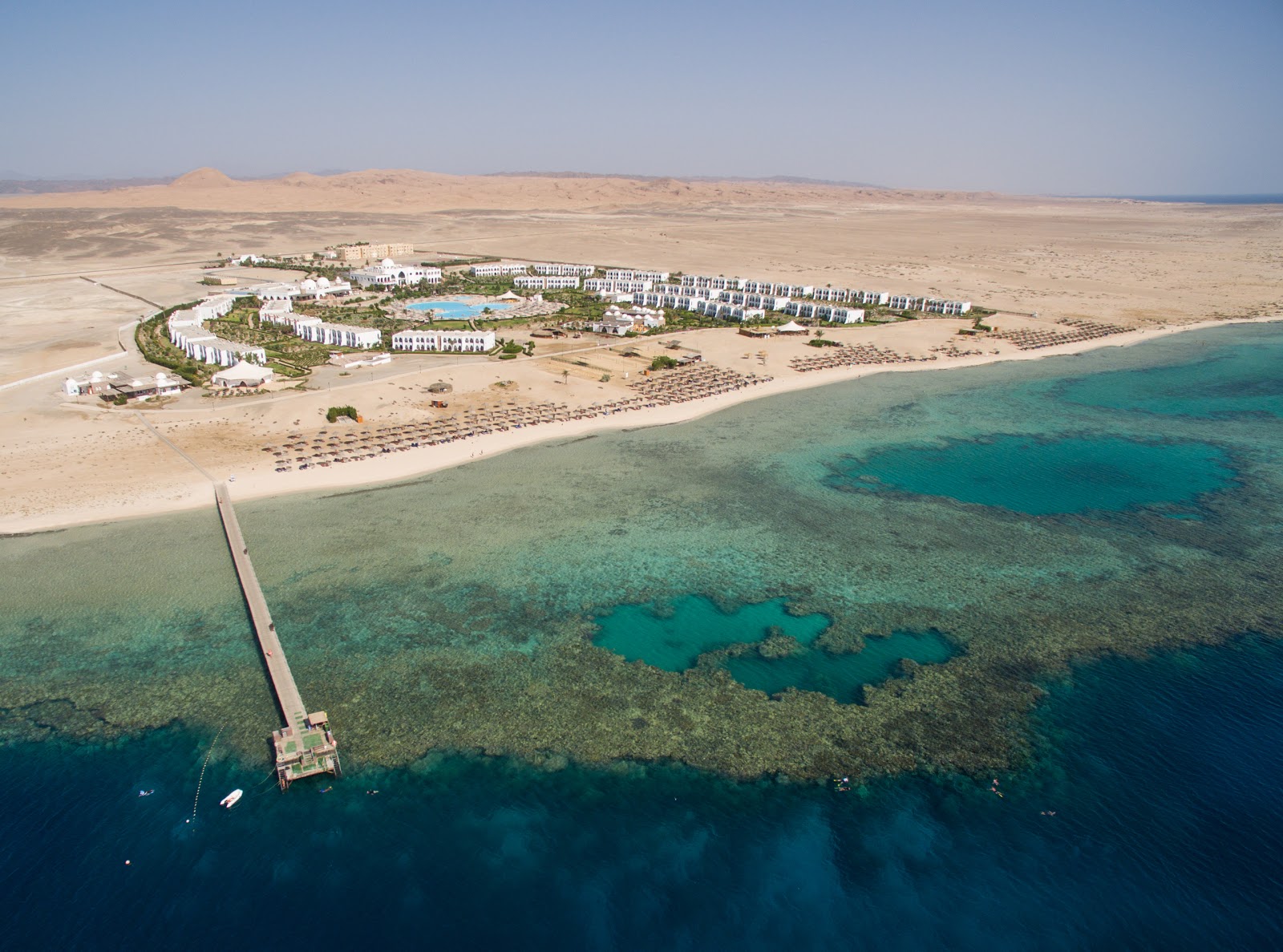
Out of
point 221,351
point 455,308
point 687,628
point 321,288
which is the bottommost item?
point 687,628

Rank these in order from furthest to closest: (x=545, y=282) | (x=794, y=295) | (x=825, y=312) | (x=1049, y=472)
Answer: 1. (x=545, y=282)
2. (x=794, y=295)
3. (x=825, y=312)
4. (x=1049, y=472)

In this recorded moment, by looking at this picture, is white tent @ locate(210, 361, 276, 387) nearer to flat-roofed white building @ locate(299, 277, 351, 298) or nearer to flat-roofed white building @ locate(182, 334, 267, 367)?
Answer: flat-roofed white building @ locate(182, 334, 267, 367)

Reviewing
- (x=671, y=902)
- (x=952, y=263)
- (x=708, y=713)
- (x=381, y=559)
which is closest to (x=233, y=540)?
(x=381, y=559)

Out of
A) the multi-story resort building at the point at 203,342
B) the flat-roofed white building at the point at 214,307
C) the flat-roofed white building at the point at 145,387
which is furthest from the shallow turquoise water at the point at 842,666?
the flat-roofed white building at the point at 214,307

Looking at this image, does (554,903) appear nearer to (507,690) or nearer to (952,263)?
(507,690)

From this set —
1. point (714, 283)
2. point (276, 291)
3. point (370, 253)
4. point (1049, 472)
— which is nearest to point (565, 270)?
point (714, 283)

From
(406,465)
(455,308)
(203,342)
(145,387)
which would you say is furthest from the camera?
(455,308)

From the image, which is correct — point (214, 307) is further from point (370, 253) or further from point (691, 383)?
point (691, 383)

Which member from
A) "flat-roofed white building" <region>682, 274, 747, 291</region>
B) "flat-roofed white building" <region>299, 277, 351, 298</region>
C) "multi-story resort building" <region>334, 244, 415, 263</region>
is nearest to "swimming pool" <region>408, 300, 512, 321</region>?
"flat-roofed white building" <region>299, 277, 351, 298</region>
